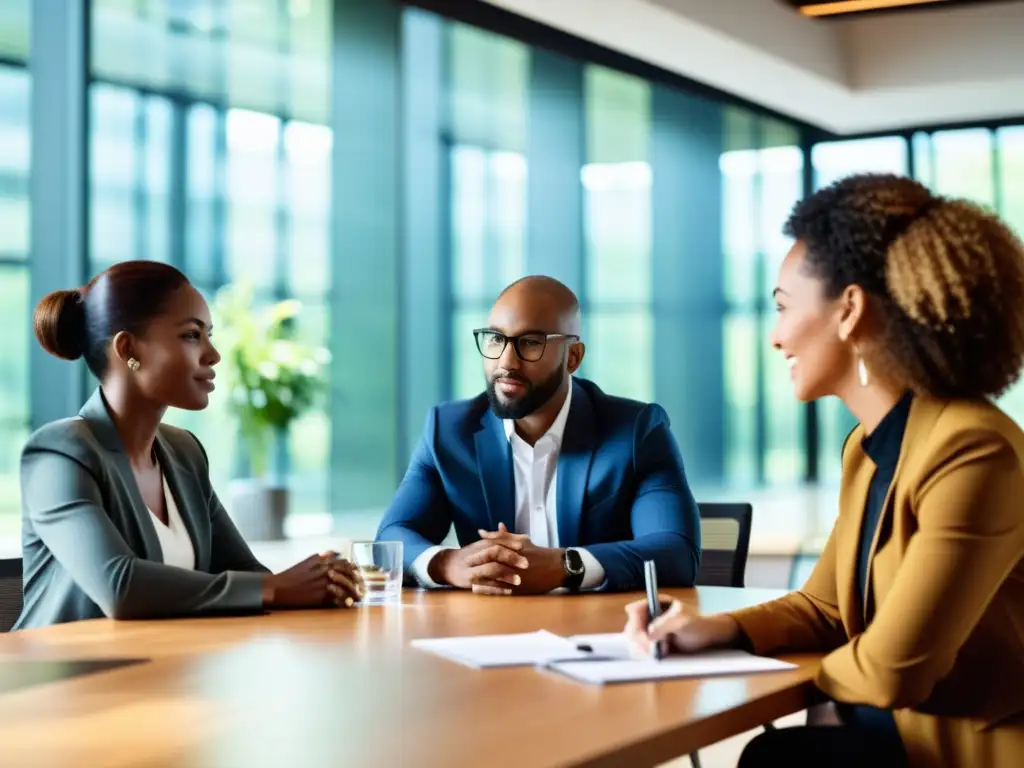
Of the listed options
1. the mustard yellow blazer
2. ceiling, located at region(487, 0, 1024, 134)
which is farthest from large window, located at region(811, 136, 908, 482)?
the mustard yellow blazer

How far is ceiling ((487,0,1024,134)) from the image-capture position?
27.0 feet

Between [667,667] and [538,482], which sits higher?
[538,482]

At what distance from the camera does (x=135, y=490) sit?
7.49 ft

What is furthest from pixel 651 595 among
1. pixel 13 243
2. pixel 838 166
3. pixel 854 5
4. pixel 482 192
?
pixel 838 166

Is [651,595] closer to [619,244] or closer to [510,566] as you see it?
[510,566]

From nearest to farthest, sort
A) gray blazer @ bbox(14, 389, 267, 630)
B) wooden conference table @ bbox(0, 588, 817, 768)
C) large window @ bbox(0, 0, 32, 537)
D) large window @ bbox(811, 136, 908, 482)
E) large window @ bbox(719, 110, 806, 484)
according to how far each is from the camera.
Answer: wooden conference table @ bbox(0, 588, 817, 768)
gray blazer @ bbox(14, 389, 267, 630)
large window @ bbox(0, 0, 32, 537)
large window @ bbox(811, 136, 908, 482)
large window @ bbox(719, 110, 806, 484)

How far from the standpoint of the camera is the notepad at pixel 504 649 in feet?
5.44

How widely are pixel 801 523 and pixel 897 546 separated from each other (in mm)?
8051

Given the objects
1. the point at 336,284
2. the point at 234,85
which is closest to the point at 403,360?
the point at 336,284

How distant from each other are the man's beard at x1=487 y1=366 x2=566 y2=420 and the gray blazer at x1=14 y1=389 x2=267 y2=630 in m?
0.71

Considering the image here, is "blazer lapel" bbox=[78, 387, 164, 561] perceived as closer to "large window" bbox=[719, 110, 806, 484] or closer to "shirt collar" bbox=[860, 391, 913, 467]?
"shirt collar" bbox=[860, 391, 913, 467]

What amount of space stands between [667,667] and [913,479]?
39cm

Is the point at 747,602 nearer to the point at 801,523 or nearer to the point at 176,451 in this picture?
the point at 176,451

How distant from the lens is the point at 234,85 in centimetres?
855
